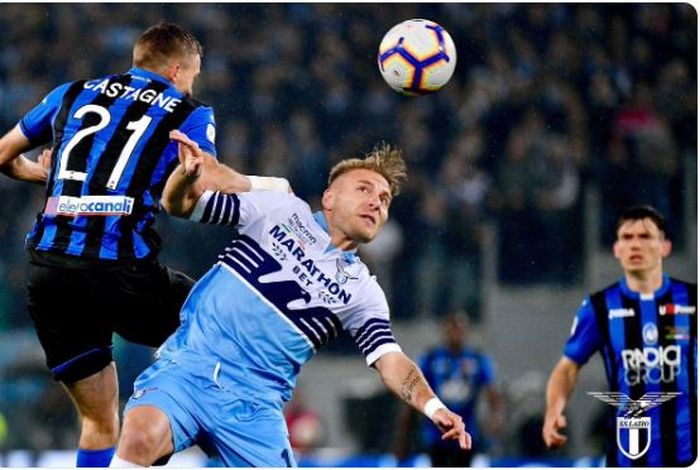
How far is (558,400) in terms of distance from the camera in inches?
291

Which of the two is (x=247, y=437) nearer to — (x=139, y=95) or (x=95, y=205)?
(x=95, y=205)

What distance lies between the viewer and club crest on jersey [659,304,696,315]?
7500 mm

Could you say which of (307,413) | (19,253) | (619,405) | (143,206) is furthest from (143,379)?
(19,253)

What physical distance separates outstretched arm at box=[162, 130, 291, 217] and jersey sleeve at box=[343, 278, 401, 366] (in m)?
0.65

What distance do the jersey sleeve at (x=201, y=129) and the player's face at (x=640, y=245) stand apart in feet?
9.44

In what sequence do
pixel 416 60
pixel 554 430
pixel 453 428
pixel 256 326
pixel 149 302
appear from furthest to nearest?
pixel 554 430 < pixel 416 60 < pixel 149 302 < pixel 256 326 < pixel 453 428

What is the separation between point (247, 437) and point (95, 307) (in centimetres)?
95

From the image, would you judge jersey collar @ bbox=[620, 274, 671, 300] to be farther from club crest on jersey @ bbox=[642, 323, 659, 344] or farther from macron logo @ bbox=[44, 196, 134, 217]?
macron logo @ bbox=[44, 196, 134, 217]

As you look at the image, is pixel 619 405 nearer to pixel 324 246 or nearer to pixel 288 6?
pixel 324 246

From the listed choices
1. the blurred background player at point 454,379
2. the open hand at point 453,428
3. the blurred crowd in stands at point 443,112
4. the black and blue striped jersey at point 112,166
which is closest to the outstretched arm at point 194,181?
the black and blue striped jersey at point 112,166

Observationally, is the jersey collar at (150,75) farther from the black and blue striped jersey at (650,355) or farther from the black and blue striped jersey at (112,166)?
the black and blue striped jersey at (650,355)

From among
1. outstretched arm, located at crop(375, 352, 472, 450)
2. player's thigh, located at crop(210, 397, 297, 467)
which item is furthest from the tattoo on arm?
player's thigh, located at crop(210, 397, 297, 467)

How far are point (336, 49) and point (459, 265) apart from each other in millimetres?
4243

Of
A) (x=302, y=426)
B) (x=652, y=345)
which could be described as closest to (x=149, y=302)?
(x=652, y=345)
